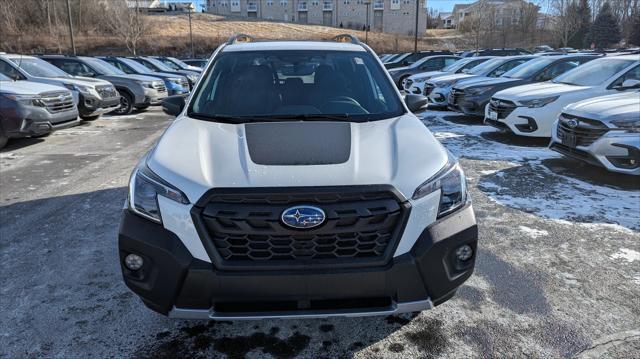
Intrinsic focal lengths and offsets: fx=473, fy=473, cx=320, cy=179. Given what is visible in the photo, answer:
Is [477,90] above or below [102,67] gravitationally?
below

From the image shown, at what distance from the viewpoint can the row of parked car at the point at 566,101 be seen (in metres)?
5.72

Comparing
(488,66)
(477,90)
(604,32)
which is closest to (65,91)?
(477,90)

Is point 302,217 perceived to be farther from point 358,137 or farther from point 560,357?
point 560,357

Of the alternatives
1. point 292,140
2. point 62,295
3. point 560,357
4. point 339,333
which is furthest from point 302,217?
point 62,295

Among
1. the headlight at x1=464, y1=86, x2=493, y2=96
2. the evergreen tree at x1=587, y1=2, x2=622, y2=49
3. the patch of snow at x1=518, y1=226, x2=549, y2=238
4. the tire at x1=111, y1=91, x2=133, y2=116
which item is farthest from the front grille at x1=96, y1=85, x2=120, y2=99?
the evergreen tree at x1=587, y1=2, x2=622, y2=49

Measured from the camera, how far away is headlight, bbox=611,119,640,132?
Result: 5.63 m

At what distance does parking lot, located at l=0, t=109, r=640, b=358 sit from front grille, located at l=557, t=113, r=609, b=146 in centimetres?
53

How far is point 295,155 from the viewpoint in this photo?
259 centimetres

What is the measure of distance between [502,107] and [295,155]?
7.15 metres

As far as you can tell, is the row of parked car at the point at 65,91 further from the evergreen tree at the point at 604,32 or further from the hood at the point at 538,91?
the evergreen tree at the point at 604,32

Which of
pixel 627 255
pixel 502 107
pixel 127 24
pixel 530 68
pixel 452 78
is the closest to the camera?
pixel 627 255

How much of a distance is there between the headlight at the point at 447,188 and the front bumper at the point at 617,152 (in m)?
4.07

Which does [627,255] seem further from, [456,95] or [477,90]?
[456,95]

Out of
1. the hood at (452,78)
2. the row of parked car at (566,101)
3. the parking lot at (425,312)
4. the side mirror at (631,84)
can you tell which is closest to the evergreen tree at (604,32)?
the row of parked car at (566,101)
